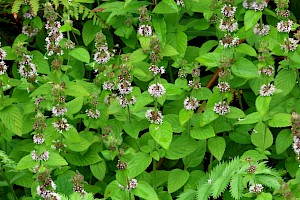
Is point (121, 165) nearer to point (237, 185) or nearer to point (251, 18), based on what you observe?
point (237, 185)

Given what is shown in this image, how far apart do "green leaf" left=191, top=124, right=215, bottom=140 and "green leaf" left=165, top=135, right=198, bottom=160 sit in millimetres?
64

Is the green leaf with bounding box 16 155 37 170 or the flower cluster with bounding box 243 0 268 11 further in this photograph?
the flower cluster with bounding box 243 0 268 11

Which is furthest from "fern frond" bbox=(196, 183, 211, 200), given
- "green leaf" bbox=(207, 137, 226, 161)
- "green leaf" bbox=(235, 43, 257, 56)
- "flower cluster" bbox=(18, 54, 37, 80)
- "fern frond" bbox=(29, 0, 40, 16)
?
"fern frond" bbox=(29, 0, 40, 16)

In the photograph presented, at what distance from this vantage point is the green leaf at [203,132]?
3.52m

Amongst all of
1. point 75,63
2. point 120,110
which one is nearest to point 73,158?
point 120,110

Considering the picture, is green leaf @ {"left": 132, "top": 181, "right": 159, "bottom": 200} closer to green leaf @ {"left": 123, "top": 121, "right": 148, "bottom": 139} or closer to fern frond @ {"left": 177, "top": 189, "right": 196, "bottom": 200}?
fern frond @ {"left": 177, "top": 189, "right": 196, "bottom": 200}

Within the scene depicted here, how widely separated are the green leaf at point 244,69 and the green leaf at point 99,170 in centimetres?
91

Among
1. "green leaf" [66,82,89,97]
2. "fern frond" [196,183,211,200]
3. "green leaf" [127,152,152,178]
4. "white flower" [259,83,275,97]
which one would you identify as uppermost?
"white flower" [259,83,275,97]

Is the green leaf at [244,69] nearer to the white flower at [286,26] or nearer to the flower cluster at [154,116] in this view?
the white flower at [286,26]

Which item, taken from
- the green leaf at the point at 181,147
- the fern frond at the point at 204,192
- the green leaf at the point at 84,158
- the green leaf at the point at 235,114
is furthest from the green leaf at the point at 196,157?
the fern frond at the point at 204,192

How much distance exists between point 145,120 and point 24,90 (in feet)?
2.71

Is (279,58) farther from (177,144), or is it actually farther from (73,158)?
(73,158)

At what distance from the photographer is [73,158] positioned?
3729 millimetres

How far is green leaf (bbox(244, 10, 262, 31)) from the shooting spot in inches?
147
